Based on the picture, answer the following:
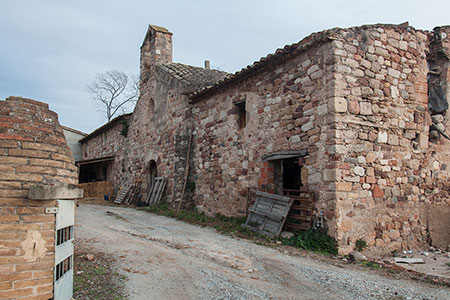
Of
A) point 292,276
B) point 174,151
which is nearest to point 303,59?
point 292,276

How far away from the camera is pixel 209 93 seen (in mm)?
10484

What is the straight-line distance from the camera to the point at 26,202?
2820mm

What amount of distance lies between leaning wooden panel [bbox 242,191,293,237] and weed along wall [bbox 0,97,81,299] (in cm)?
485

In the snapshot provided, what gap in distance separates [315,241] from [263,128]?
3026 mm

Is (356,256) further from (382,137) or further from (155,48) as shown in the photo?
(155,48)

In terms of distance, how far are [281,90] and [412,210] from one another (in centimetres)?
385

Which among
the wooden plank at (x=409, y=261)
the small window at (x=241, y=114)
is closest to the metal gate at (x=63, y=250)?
the wooden plank at (x=409, y=261)

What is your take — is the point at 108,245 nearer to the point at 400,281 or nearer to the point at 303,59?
the point at 400,281

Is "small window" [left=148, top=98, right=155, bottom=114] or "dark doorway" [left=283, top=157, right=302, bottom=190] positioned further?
"small window" [left=148, top=98, right=155, bottom=114]

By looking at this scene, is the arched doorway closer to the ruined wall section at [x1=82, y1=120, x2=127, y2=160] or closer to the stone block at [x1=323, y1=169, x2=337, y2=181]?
the ruined wall section at [x1=82, y1=120, x2=127, y2=160]

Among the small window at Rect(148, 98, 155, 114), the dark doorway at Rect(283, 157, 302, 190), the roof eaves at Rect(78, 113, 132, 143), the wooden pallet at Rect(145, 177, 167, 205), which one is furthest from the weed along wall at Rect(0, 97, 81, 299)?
the roof eaves at Rect(78, 113, 132, 143)

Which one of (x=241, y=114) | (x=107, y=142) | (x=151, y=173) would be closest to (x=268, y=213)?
(x=241, y=114)

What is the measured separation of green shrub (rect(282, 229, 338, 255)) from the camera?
6.16 meters

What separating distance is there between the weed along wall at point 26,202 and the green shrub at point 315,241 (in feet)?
15.2
